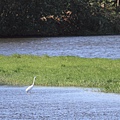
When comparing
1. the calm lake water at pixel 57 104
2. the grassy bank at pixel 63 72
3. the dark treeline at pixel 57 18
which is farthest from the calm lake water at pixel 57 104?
the dark treeline at pixel 57 18

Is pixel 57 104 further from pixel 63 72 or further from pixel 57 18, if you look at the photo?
pixel 57 18

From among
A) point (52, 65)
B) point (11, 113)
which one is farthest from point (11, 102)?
point (52, 65)

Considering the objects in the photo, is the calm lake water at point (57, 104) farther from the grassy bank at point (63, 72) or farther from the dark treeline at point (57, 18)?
the dark treeline at point (57, 18)

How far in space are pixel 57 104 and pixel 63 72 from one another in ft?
21.6

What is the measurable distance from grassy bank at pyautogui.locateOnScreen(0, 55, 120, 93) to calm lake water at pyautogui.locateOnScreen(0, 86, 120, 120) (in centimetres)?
76

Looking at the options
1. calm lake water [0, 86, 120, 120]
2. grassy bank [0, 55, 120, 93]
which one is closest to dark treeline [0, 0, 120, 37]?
grassy bank [0, 55, 120, 93]

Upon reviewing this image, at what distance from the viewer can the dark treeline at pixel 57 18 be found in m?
71.8

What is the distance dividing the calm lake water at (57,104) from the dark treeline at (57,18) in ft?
162

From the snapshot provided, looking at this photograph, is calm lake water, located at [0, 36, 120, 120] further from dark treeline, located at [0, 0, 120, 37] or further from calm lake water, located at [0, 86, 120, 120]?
dark treeline, located at [0, 0, 120, 37]

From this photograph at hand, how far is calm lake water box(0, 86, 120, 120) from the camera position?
54.3ft

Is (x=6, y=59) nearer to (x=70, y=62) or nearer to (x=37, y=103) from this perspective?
(x=70, y=62)

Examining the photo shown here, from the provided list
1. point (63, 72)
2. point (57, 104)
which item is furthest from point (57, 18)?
point (57, 104)

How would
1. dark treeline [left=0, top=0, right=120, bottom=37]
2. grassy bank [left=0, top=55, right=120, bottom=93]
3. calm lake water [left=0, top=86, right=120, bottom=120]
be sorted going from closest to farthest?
calm lake water [left=0, top=86, right=120, bottom=120] < grassy bank [left=0, top=55, right=120, bottom=93] < dark treeline [left=0, top=0, right=120, bottom=37]

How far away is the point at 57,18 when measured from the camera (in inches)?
2985
